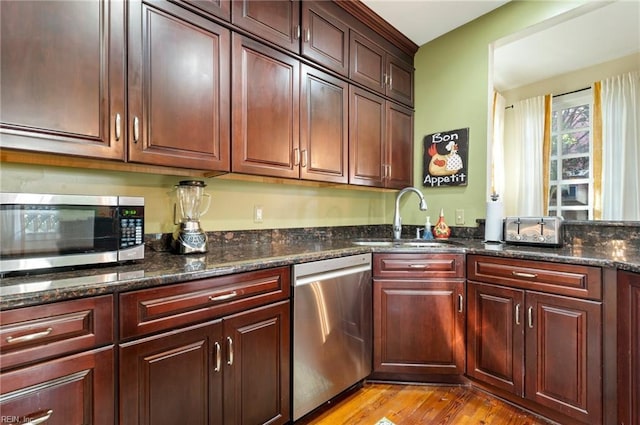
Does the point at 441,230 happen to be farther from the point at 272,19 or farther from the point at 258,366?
the point at 272,19

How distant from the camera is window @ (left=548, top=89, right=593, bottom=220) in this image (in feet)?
10.3

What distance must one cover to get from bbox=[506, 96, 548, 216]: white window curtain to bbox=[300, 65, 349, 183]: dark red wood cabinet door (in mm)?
2539

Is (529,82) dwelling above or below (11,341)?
above

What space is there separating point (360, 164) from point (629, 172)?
2.64 metres

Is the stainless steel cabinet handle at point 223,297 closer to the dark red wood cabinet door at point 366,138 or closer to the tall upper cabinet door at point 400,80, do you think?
the dark red wood cabinet door at point 366,138

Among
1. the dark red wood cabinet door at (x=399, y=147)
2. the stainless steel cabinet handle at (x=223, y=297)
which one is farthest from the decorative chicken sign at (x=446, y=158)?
the stainless steel cabinet handle at (x=223, y=297)

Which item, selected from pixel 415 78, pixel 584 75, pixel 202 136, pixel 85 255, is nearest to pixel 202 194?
pixel 202 136

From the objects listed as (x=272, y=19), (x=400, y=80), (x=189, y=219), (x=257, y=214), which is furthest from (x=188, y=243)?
(x=400, y=80)

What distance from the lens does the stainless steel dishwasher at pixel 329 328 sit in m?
1.55

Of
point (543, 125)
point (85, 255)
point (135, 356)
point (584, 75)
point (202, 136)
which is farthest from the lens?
point (543, 125)

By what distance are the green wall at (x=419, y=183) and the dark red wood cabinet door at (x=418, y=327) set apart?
0.79m

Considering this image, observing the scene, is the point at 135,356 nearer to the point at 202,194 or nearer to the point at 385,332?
the point at 202,194

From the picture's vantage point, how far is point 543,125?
3408 millimetres

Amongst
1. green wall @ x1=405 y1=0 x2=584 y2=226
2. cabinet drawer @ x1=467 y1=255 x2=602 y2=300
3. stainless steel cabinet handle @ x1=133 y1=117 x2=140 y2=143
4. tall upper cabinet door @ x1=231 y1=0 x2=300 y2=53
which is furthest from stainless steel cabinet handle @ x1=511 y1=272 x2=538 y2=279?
stainless steel cabinet handle @ x1=133 y1=117 x2=140 y2=143
